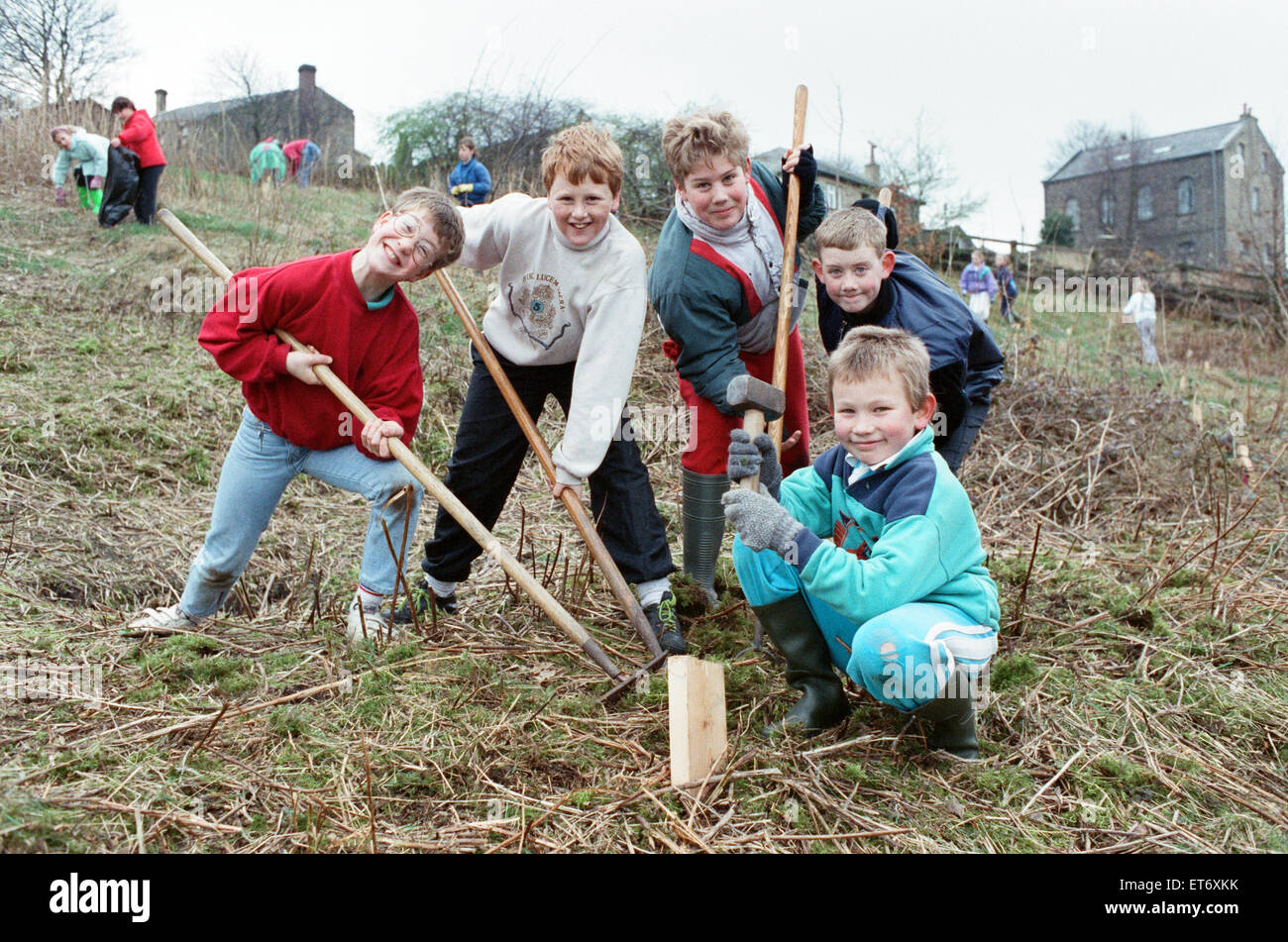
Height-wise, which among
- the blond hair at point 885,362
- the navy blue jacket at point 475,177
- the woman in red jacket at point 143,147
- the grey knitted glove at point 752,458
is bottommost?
the grey knitted glove at point 752,458

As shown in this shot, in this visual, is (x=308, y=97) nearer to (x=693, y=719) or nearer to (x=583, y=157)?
(x=583, y=157)

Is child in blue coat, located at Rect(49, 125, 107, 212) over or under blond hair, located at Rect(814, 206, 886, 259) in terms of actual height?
over

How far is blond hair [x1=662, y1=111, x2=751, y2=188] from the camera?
2908 millimetres

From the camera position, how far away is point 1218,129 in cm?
4006

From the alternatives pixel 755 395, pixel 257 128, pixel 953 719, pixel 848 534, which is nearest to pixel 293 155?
pixel 257 128

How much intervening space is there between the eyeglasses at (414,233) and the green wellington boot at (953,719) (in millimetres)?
1935

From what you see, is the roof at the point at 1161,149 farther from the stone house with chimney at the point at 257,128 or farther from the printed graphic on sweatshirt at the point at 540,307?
the printed graphic on sweatshirt at the point at 540,307

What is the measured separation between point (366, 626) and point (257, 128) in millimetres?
21989

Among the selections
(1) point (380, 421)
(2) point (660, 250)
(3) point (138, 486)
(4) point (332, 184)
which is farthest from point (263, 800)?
(4) point (332, 184)

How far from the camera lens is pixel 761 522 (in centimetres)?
222

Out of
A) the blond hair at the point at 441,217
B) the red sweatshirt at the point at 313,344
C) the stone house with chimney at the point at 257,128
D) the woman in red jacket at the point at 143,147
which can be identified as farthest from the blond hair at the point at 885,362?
the woman in red jacket at the point at 143,147

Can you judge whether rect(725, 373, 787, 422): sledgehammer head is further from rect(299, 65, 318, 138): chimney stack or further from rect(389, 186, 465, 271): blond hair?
rect(299, 65, 318, 138): chimney stack

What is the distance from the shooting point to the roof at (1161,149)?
39.4 metres

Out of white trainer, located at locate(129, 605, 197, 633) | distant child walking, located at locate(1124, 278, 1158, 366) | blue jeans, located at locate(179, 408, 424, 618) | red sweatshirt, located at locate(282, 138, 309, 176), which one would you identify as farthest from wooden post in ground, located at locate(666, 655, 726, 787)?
red sweatshirt, located at locate(282, 138, 309, 176)
